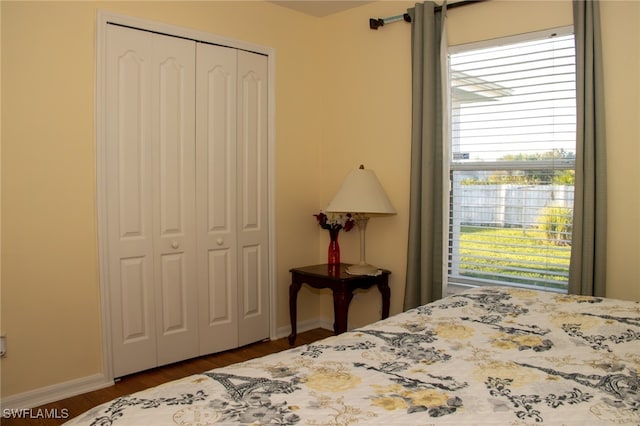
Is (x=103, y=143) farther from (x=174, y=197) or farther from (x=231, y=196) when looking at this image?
(x=231, y=196)

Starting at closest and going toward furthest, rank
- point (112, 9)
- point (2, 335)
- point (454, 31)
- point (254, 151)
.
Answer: point (2, 335)
point (112, 9)
point (454, 31)
point (254, 151)

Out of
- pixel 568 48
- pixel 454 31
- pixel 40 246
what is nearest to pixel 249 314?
pixel 40 246

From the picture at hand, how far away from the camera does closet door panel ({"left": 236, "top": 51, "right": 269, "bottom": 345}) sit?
371 centimetres

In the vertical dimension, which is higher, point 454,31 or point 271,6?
point 271,6

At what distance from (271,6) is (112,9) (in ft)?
4.08

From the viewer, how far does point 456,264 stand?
362cm

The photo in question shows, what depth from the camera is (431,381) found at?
149cm

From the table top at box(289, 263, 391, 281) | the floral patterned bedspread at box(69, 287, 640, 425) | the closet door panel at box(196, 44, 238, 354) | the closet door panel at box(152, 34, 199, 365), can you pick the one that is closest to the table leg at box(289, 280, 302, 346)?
the table top at box(289, 263, 391, 281)

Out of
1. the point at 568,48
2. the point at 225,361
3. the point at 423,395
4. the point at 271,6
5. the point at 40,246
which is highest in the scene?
the point at 271,6

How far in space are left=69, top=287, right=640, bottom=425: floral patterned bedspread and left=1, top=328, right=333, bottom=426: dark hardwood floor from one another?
1689mm

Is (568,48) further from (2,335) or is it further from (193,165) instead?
(2,335)

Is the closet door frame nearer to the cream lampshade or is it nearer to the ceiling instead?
the ceiling

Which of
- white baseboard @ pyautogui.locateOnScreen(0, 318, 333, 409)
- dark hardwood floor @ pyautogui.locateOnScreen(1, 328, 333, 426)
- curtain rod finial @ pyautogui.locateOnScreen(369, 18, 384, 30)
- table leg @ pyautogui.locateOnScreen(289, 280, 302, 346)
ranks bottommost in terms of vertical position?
dark hardwood floor @ pyautogui.locateOnScreen(1, 328, 333, 426)

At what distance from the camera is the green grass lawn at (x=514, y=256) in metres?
3.14
